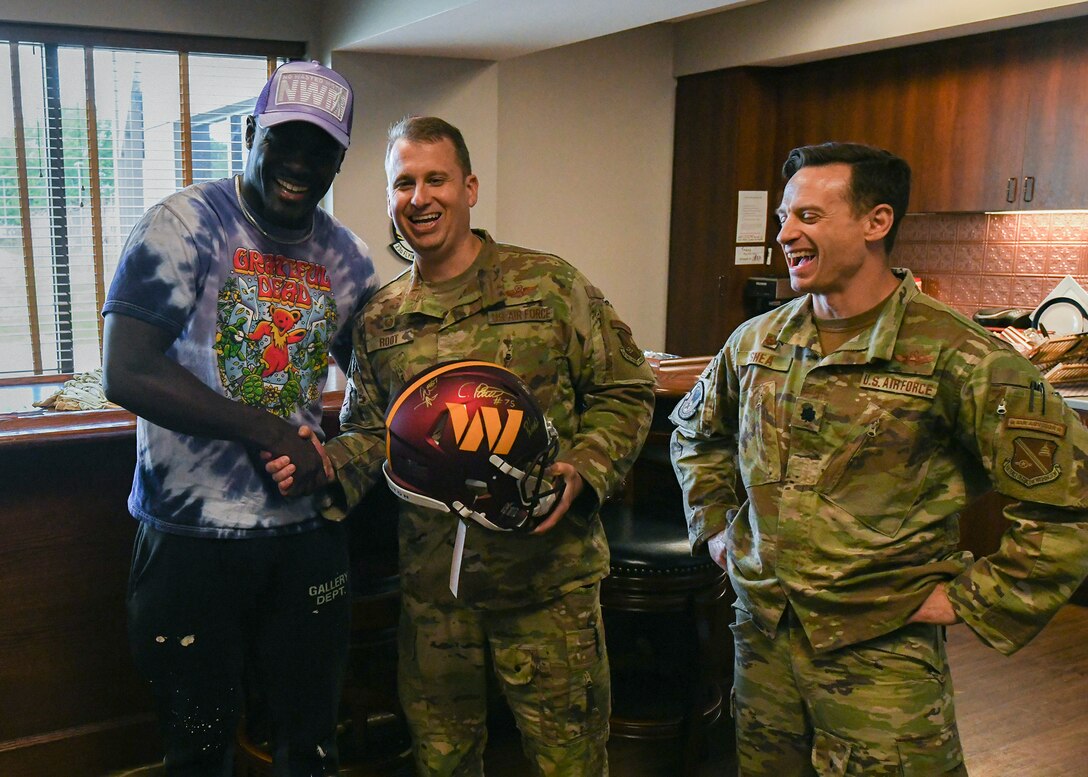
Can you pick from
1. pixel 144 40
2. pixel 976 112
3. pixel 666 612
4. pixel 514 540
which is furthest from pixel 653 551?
pixel 144 40

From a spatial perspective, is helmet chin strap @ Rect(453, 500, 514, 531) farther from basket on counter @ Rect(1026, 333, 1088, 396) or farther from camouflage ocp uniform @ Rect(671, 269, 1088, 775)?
basket on counter @ Rect(1026, 333, 1088, 396)

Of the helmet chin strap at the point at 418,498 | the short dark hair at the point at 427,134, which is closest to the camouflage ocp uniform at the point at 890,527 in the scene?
the helmet chin strap at the point at 418,498

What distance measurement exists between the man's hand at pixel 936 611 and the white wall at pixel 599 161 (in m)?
4.23

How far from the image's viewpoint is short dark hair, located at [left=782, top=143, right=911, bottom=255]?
154 centimetres

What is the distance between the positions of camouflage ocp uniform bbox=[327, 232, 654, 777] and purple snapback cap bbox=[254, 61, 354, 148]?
333 mm

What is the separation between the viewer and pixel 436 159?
1.69m

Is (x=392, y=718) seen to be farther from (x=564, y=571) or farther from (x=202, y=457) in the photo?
(x=202, y=457)

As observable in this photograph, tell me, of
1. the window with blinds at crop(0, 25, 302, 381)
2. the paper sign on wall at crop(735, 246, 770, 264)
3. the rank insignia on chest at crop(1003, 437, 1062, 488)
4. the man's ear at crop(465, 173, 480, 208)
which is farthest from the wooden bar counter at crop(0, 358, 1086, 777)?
the paper sign on wall at crop(735, 246, 770, 264)

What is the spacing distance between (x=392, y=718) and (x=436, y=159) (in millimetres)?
1576

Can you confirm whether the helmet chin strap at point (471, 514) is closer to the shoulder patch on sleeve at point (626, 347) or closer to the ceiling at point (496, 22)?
the shoulder patch on sleeve at point (626, 347)

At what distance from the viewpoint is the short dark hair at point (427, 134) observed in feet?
5.58

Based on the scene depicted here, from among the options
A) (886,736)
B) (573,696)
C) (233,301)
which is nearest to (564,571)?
(573,696)

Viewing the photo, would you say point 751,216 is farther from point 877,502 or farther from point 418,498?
point 418,498

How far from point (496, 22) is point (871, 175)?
2815mm
